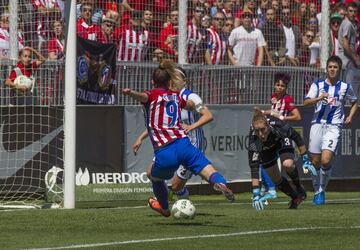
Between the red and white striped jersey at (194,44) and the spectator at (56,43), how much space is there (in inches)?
115

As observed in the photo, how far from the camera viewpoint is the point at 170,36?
2070cm

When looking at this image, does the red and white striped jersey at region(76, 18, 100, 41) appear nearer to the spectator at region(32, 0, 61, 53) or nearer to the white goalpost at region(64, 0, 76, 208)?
the spectator at region(32, 0, 61, 53)

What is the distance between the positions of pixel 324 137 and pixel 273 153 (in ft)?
7.13

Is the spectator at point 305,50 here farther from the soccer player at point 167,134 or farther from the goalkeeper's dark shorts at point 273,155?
the soccer player at point 167,134

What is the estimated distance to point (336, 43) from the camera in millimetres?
23609

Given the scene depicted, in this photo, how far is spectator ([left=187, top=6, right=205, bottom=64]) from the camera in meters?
20.9

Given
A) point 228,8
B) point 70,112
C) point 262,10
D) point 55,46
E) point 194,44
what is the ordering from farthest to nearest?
point 262,10
point 228,8
point 194,44
point 55,46
point 70,112

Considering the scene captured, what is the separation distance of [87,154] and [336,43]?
6.86m

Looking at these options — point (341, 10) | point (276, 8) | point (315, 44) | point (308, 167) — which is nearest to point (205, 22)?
point (276, 8)

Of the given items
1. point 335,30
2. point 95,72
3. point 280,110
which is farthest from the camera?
point 335,30

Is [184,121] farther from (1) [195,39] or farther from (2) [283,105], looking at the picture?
(1) [195,39]

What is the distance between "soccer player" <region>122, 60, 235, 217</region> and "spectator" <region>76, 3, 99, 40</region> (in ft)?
20.5

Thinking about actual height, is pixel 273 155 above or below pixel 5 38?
below

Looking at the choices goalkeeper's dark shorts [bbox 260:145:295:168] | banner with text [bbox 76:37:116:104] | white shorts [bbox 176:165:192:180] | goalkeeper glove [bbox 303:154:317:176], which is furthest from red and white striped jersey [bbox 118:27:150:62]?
white shorts [bbox 176:165:192:180]
